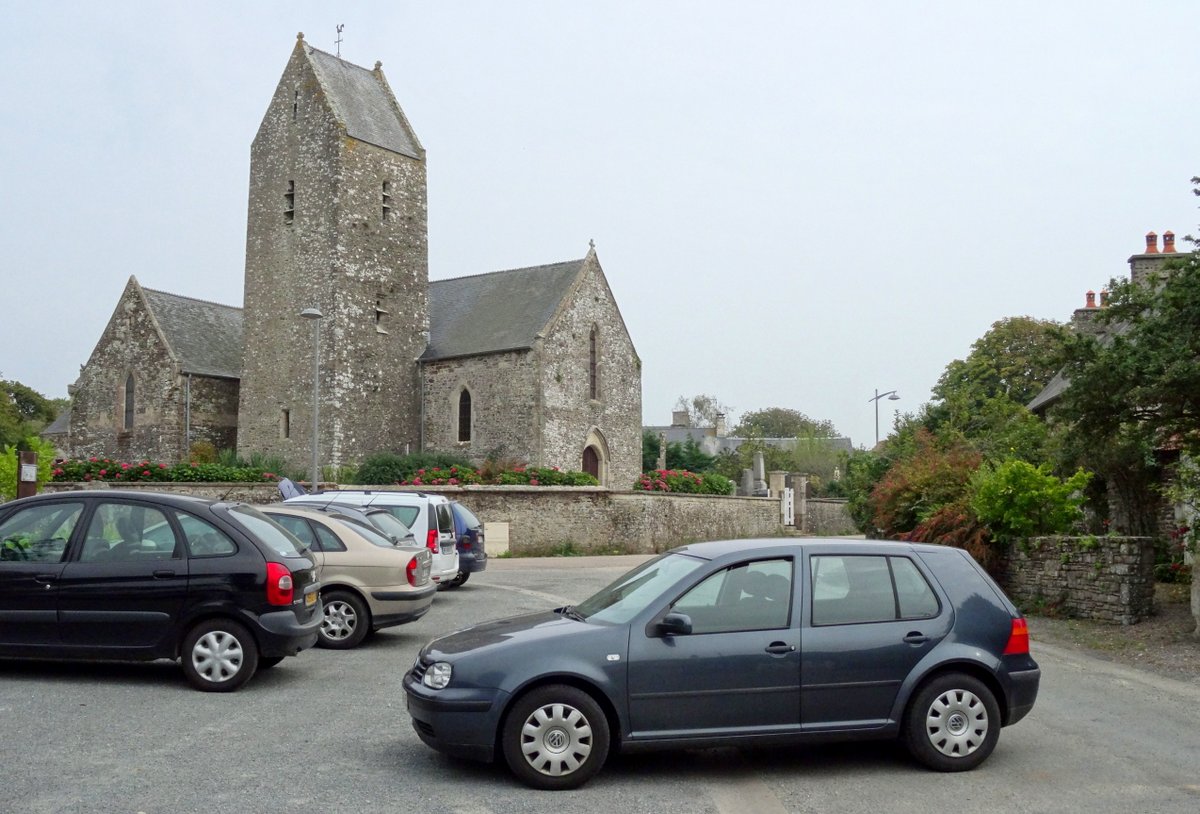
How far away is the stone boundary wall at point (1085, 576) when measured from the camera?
13805 millimetres

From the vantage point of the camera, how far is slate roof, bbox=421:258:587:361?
3853 cm

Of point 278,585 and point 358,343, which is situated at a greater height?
point 358,343

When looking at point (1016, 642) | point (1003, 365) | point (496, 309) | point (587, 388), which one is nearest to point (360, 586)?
point (1016, 642)

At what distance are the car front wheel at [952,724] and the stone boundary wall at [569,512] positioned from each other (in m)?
20.7

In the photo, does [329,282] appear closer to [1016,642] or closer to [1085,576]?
[1085,576]

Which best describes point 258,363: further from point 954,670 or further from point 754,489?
point 954,670

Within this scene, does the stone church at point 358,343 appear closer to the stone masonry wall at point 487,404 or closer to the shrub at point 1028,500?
Answer: the stone masonry wall at point 487,404

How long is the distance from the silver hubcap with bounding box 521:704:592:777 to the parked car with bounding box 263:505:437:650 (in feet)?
18.5

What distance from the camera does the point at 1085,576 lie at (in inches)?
580

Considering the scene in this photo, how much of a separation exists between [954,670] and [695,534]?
2979 centimetres

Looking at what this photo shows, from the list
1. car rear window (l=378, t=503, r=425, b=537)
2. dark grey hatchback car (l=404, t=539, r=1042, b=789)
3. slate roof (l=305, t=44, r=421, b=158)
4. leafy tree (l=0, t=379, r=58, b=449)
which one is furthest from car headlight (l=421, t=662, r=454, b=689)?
leafy tree (l=0, t=379, r=58, b=449)

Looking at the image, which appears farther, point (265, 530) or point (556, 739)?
point (265, 530)

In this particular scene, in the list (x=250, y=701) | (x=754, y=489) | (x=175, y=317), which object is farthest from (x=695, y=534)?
(x=250, y=701)

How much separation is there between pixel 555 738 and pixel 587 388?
3320 cm
